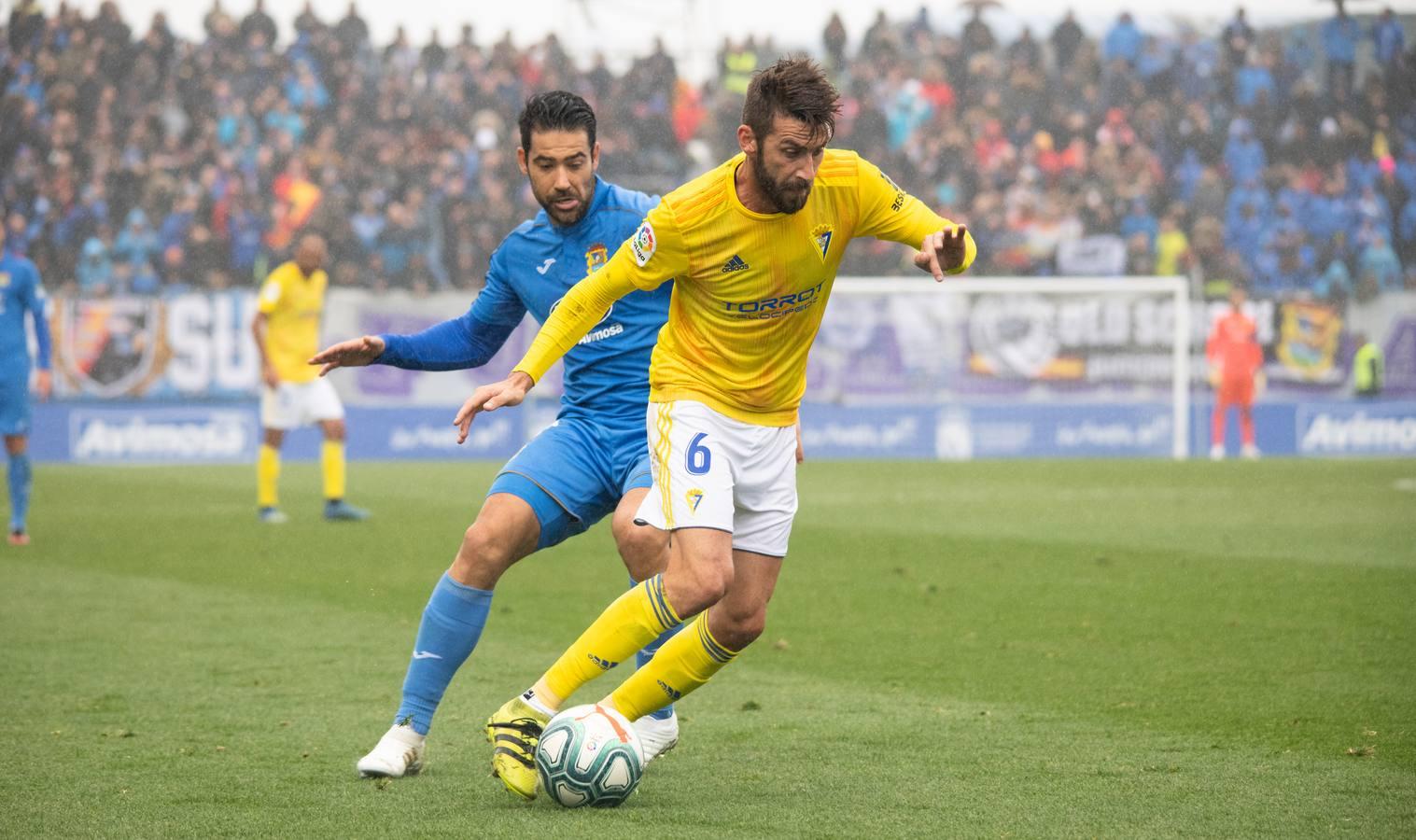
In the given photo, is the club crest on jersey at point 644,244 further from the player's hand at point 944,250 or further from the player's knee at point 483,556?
the player's knee at point 483,556

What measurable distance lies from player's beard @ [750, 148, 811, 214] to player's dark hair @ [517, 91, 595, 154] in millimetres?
790

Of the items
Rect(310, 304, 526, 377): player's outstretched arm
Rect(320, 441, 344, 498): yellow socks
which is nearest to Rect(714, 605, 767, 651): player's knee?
Rect(310, 304, 526, 377): player's outstretched arm

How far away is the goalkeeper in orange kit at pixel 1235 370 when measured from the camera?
2272 centimetres

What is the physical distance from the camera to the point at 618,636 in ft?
15.3

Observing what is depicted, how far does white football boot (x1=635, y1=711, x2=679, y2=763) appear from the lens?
5152mm

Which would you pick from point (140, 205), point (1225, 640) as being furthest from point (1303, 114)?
point (1225, 640)

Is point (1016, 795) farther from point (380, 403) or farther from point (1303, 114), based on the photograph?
point (1303, 114)

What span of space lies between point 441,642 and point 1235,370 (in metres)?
19.4

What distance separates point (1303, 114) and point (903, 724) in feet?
75.3

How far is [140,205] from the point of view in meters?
23.0

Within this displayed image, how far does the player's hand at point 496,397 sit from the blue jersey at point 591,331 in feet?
2.56

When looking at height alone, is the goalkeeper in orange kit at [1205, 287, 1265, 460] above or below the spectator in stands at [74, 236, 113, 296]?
below

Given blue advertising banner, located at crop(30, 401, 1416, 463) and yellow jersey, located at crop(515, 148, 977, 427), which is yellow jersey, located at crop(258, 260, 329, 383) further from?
yellow jersey, located at crop(515, 148, 977, 427)

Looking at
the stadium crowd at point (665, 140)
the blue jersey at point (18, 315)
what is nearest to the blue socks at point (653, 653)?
the blue jersey at point (18, 315)
